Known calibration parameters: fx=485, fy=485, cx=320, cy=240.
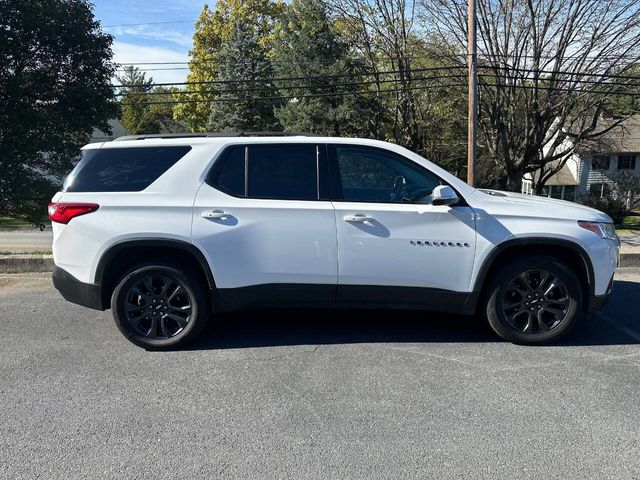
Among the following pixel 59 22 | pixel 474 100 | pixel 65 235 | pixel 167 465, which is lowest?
pixel 167 465

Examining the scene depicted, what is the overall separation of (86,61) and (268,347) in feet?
29.7

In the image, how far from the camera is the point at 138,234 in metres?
4.19

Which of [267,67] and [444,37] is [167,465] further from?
[267,67]

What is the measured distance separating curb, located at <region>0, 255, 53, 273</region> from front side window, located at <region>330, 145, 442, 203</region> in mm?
5238

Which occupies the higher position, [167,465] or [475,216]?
[475,216]

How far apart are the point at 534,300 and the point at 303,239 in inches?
83.3

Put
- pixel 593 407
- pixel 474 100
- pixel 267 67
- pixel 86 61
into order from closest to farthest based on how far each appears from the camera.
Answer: pixel 593 407
pixel 86 61
pixel 474 100
pixel 267 67

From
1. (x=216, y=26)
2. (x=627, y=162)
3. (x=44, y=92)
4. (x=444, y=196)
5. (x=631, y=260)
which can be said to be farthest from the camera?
(x=627, y=162)

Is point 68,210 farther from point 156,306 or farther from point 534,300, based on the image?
point 534,300

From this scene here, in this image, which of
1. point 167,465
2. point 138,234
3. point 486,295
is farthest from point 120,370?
point 486,295

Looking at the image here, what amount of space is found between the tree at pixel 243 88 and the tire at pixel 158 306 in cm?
2253

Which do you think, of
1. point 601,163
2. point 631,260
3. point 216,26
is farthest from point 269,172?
point 601,163

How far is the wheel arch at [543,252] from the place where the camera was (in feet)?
13.6

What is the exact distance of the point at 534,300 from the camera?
14.1ft
